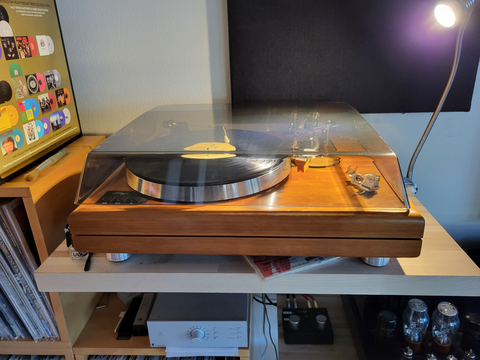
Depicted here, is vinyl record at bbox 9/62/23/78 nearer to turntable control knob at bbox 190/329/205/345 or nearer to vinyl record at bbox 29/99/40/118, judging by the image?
vinyl record at bbox 29/99/40/118

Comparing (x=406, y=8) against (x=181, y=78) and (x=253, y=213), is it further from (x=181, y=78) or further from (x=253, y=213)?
(x=253, y=213)

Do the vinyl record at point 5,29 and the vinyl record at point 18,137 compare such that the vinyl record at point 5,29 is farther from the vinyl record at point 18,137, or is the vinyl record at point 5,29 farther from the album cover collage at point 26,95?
the vinyl record at point 18,137

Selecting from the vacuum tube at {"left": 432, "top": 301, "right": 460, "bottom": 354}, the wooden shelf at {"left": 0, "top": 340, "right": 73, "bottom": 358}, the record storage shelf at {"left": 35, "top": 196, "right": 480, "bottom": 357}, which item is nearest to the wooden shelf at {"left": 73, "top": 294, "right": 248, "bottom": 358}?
the wooden shelf at {"left": 0, "top": 340, "right": 73, "bottom": 358}

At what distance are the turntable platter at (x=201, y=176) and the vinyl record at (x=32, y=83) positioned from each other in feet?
1.47

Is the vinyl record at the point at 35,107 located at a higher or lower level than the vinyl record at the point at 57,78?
lower

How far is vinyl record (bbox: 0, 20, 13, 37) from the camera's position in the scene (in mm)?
912

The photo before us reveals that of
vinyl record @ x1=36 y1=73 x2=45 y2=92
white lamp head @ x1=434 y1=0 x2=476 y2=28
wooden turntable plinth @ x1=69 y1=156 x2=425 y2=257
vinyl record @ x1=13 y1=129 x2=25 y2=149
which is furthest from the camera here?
vinyl record @ x1=36 y1=73 x2=45 y2=92

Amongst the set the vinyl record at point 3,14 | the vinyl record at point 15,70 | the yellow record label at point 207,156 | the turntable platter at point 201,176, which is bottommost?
the turntable platter at point 201,176

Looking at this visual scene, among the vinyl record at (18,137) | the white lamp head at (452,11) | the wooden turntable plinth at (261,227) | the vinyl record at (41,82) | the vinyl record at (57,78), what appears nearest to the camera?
the wooden turntable plinth at (261,227)

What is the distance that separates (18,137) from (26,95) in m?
0.13

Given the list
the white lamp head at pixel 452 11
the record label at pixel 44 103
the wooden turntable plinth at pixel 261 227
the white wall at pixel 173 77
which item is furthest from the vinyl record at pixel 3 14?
the white lamp head at pixel 452 11

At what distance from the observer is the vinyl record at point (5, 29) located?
0.91 metres

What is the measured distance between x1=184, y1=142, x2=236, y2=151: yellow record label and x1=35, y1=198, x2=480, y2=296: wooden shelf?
256 mm

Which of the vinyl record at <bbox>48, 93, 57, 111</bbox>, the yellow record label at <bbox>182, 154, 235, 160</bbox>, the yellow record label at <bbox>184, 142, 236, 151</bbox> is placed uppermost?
the vinyl record at <bbox>48, 93, 57, 111</bbox>
